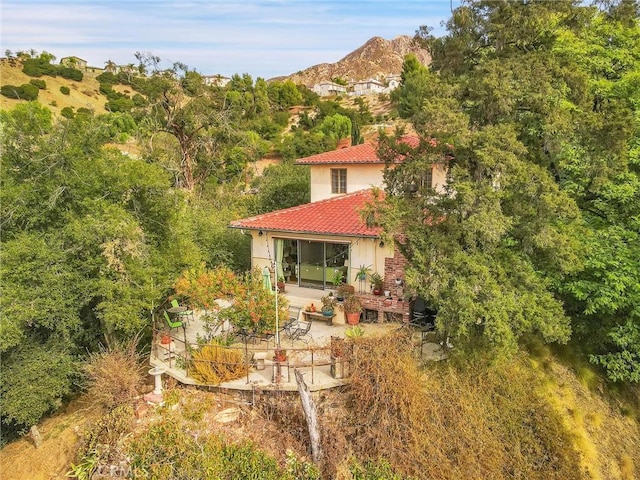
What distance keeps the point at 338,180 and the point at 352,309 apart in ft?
30.7

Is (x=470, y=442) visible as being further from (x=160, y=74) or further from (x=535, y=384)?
(x=160, y=74)

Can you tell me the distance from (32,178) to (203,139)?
20956mm

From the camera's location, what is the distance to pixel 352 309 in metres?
15.7

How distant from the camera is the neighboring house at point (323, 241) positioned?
16.7 metres

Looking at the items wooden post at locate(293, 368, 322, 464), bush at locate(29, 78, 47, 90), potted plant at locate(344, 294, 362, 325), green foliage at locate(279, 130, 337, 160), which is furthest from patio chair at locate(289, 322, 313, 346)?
bush at locate(29, 78, 47, 90)

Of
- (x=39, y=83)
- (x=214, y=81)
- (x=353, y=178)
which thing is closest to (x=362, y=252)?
(x=353, y=178)

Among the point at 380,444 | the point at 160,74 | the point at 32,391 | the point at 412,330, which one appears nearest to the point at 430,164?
the point at 412,330

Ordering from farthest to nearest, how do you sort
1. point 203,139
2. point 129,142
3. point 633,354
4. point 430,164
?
point 129,142, point 203,139, point 633,354, point 430,164

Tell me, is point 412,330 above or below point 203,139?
below

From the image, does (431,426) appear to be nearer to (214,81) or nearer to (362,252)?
(362,252)

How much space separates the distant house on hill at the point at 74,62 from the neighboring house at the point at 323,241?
85.6m

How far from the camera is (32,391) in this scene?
12.7 metres

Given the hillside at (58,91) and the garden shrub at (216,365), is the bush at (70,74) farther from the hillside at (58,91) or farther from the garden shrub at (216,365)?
the garden shrub at (216,365)

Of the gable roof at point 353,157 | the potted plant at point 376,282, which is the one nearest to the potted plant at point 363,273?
the potted plant at point 376,282
